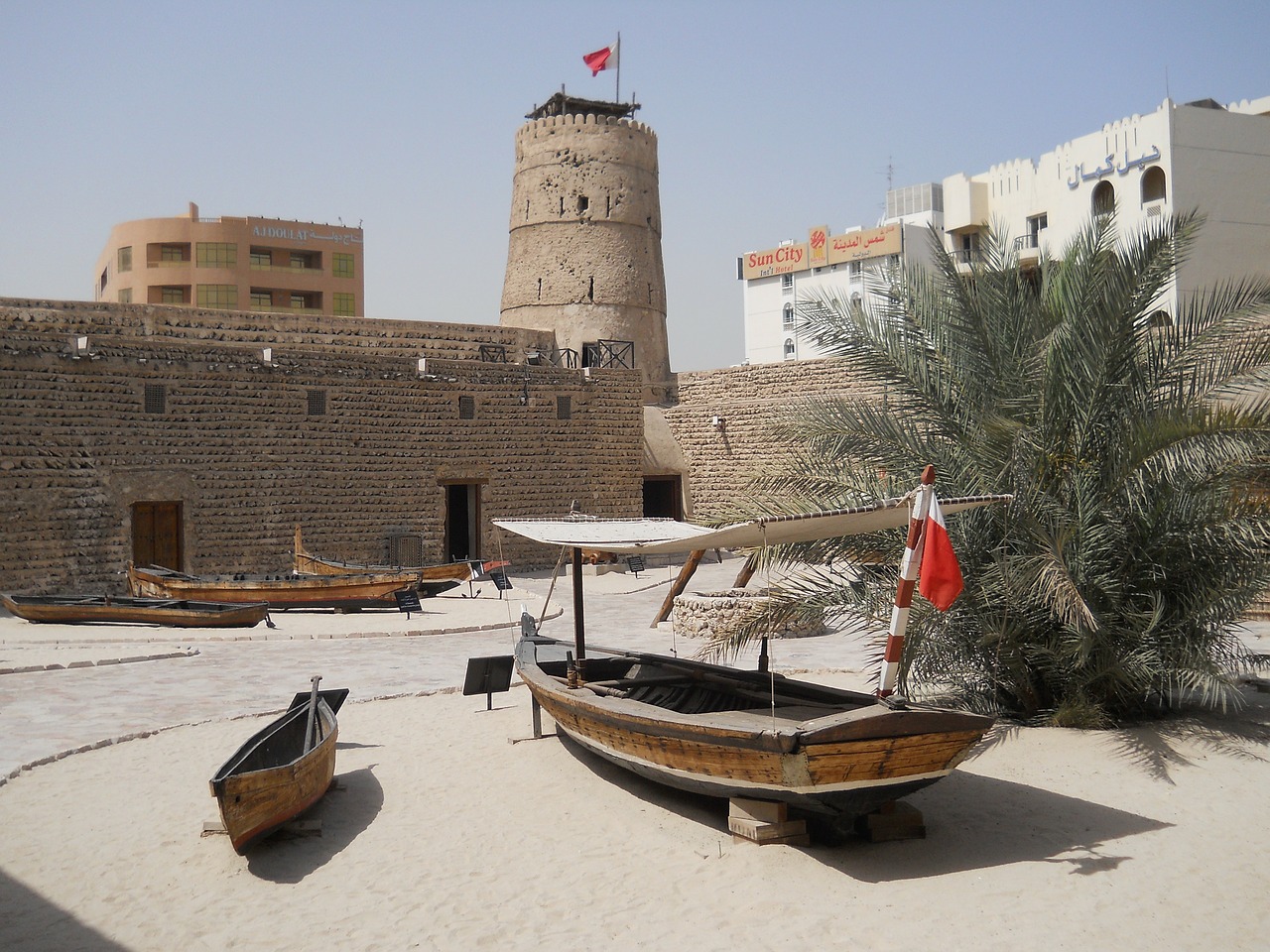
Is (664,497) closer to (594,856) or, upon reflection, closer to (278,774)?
(594,856)

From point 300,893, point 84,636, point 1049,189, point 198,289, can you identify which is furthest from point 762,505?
point 198,289

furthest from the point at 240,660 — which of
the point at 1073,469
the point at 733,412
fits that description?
the point at 733,412

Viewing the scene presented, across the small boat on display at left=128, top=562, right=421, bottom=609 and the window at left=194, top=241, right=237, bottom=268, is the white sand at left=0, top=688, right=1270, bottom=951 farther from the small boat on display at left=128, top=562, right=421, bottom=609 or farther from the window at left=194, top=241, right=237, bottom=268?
the window at left=194, top=241, right=237, bottom=268

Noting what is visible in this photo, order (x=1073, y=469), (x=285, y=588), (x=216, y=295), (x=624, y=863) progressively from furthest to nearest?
1. (x=216, y=295)
2. (x=285, y=588)
3. (x=1073, y=469)
4. (x=624, y=863)

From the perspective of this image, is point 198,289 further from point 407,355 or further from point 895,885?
point 895,885

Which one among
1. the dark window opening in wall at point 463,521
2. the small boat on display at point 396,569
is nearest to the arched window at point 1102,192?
the dark window opening in wall at point 463,521

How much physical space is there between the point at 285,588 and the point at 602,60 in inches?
770

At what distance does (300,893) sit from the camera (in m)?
5.70

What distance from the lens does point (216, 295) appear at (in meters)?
45.5

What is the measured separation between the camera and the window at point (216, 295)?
45.4 metres

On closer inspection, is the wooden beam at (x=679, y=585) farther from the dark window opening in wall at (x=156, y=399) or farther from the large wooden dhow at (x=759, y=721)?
the dark window opening in wall at (x=156, y=399)

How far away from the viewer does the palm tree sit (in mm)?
7797

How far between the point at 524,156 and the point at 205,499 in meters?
13.5

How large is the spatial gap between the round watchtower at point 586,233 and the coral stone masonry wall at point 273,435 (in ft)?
13.1
